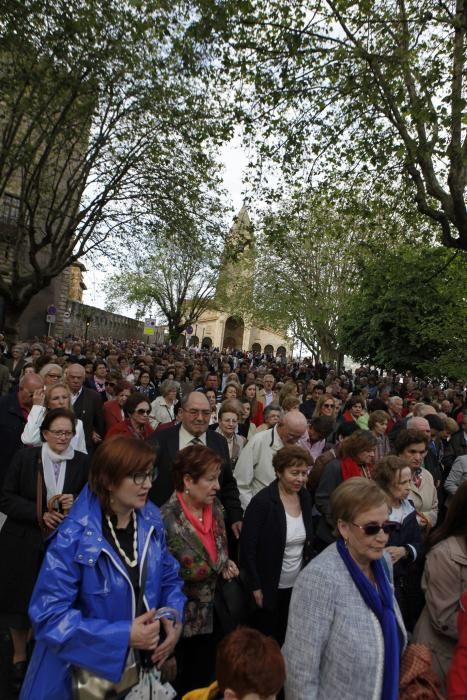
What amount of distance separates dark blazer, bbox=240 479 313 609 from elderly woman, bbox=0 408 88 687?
119cm

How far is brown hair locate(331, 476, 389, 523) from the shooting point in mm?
2342

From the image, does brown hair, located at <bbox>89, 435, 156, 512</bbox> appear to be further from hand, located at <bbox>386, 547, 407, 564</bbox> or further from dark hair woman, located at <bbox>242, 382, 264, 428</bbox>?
dark hair woman, located at <bbox>242, 382, 264, 428</bbox>

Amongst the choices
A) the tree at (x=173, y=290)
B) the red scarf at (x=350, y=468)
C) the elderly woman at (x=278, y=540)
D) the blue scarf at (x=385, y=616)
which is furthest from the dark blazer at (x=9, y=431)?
the tree at (x=173, y=290)

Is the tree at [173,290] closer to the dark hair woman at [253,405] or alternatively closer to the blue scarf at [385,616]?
the dark hair woman at [253,405]

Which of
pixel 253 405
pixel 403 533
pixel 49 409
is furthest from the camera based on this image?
pixel 253 405

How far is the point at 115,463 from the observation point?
234 centimetres

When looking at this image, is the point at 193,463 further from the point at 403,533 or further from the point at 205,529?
the point at 403,533

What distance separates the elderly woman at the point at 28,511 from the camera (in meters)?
3.29

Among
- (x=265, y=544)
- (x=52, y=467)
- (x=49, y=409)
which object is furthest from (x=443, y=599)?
(x=49, y=409)

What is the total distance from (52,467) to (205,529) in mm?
1240

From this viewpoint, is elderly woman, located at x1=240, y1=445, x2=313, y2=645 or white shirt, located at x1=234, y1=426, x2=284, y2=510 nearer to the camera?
elderly woman, located at x1=240, y1=445, x2=313, y2=645

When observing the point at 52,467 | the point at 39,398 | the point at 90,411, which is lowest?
the point at 52,467

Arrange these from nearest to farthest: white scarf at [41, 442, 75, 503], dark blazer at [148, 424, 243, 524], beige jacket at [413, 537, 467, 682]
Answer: beige jacket at [413, 537, 467, 682], white scarf at [41, 442, 75, 503], dark blazer at [148, 424, 243, 524]

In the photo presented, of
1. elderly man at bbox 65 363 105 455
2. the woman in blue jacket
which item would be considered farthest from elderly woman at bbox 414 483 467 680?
elderly man at bbox 65 363 105 455
